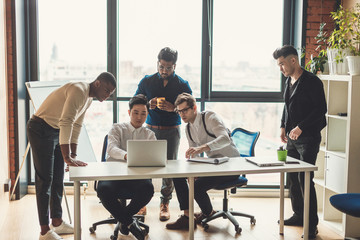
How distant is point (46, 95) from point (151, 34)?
4.88 feet

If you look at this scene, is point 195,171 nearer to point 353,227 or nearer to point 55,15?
point 353,227

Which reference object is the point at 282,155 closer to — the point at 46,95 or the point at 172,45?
the point at 172,45

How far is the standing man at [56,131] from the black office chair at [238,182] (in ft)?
4.32

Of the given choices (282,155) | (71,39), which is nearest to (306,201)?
(282,155)

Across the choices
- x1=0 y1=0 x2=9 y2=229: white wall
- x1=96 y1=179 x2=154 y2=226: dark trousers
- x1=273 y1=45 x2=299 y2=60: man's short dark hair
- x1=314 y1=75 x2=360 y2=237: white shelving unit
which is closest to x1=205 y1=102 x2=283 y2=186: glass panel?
x1=314 y1=75 x2=360 y2=237: white shelving unit

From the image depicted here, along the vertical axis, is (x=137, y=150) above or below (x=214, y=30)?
below

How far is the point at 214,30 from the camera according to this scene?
18.2 feet

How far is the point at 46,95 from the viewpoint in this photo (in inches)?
185

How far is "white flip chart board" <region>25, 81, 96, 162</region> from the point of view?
459cm

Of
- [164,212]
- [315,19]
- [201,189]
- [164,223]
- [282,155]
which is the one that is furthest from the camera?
[315,19]

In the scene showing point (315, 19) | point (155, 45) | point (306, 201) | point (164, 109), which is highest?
point (315, 19)

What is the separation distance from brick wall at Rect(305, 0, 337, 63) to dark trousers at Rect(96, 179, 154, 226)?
101 inches

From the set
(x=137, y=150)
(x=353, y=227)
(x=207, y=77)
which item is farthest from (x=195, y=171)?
(x=207, y=77)

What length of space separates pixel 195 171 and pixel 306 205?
980 mm
